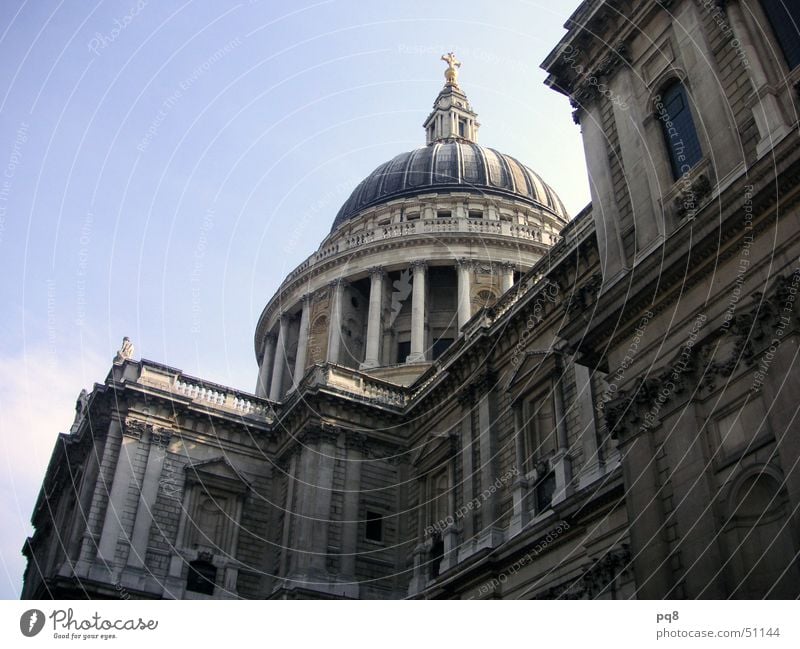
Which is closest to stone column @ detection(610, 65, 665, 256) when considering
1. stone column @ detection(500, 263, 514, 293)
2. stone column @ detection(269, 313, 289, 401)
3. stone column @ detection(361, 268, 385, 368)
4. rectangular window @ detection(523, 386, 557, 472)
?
rectangular window @ detection(523, 386, 557, 472)

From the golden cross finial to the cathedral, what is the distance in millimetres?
26457

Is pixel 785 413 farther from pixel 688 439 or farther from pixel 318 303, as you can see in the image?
pixel 318 303

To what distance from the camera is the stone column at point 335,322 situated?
159 ft

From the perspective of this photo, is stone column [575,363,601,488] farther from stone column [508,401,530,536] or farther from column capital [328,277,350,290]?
column capital [328,277,350,290]

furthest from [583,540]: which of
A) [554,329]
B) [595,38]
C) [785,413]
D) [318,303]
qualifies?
[318,303]

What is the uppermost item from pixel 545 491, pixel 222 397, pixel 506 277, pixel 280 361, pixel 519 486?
pixel 506 277

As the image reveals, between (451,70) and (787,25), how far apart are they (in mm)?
58859

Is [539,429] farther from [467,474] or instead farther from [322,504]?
[322,504]

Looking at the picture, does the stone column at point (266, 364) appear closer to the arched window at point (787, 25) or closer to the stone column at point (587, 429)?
the stone column at point (587, 429)

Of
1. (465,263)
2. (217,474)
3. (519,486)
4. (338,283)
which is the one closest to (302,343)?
(338,283)

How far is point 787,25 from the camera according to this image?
643 inches

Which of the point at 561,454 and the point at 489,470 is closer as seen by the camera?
the point at 561,454

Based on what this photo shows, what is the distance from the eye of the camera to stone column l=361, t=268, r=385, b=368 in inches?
1854
